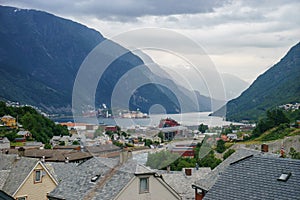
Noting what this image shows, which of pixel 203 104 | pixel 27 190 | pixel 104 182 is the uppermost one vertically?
pixel 203 104

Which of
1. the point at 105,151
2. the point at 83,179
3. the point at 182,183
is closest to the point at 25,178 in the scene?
the point at 83,179

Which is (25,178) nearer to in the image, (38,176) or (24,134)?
(38,176)

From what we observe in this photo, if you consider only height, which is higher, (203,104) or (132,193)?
(203,104)

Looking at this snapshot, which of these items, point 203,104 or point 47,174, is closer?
point 203,104

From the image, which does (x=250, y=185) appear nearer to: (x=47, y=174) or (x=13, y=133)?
(x=47, y=174)

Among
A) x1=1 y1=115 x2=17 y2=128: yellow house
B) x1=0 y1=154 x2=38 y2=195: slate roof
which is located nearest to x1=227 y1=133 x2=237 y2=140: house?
x1=1 y1=115 x2=17 y2=128: yellow house

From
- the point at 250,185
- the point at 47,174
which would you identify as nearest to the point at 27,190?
the point at 47,174

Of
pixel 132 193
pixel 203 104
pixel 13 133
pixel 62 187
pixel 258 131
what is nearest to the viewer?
pixel 132 193

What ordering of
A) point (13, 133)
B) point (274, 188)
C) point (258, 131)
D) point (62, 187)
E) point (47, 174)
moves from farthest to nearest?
point (258, 131) → point (13, 133) → point (47, 174) → point (62, 187) → point (274, 188)
